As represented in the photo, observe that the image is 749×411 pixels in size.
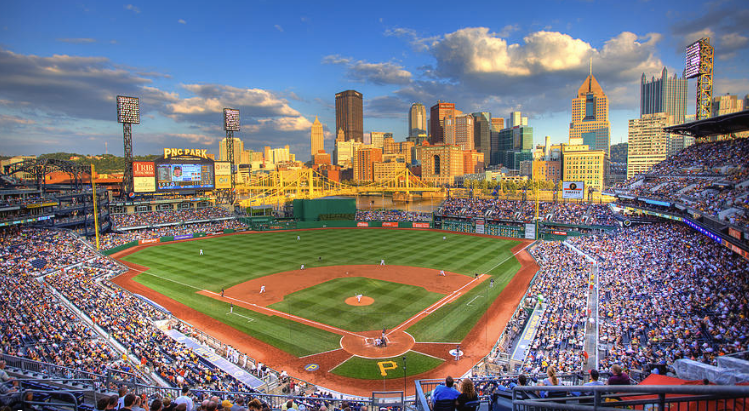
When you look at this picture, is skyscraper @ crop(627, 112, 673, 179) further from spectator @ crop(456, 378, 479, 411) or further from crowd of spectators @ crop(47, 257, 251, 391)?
spectator @ crop(456, 378, 479, 411)

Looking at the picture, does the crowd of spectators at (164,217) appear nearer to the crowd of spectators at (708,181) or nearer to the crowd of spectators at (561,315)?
the crowd of spectators at (561,315)

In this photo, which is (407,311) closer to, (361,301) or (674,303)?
(361,301)

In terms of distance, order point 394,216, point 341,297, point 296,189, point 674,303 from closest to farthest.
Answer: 1. point 674,303
2. point 341,297
3. point 394,216
4. point 296,189

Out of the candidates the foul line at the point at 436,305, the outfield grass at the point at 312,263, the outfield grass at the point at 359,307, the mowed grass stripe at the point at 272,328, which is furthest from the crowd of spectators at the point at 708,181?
the mowed grass stripe at the point at 272,328

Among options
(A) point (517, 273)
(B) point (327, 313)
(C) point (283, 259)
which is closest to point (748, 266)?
(A) point (517, 273)

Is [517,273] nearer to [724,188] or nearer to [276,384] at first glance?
[724,188]

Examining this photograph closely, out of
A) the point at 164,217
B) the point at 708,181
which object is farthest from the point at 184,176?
the point at 708,181

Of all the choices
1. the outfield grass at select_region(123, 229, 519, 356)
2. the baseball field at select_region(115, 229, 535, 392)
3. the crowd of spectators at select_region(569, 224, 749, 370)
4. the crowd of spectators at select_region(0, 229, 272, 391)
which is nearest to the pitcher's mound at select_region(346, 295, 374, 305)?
the baseball field at select_region(115, 229, 535, 392)

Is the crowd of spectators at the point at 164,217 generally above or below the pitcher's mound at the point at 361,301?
above
